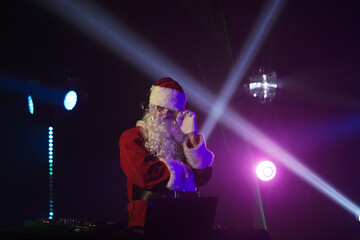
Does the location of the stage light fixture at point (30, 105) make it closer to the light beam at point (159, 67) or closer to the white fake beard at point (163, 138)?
the light beam at point (159, 67)

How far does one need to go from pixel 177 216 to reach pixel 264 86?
2.24 meters

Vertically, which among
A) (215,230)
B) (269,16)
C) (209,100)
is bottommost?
(215,230)

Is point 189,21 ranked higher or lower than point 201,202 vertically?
higher

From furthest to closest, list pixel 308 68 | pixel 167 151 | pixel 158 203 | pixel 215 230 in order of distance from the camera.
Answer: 1. pixel 308 68
2. pixel 167 151
3. pixel 215 230
4. pixel 158 203

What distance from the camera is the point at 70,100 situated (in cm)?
441

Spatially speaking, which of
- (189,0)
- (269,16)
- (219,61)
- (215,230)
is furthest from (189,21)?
Answer: (215,230)

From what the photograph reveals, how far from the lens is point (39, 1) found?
13.0 feet

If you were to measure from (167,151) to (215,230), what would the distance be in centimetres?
81

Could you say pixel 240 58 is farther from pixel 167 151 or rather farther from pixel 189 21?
pixel 167 151

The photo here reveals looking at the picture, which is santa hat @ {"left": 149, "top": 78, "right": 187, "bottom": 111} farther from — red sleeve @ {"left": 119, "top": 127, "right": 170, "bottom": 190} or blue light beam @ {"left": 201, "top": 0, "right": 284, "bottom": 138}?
blue light beam @ {"left": 201, "top": 0, "right": 284, "bottom": 138}

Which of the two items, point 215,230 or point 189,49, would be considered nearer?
point 215,230

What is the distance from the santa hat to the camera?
290 centimetres

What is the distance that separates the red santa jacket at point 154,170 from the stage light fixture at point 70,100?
172 centimetres

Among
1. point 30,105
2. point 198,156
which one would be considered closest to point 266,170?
point 198,156
